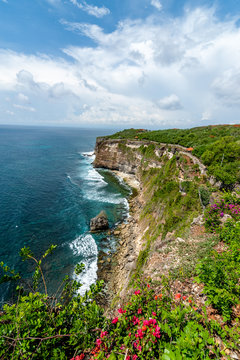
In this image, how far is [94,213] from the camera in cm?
3425

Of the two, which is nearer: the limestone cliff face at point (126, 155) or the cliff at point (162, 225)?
the cliff at point (162, 225)

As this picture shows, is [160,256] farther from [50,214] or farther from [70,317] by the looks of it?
[50,214]

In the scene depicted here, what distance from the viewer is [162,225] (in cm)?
1978

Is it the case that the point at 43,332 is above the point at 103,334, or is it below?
below

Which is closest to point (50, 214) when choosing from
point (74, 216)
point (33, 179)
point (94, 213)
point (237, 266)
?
point (74, 216)

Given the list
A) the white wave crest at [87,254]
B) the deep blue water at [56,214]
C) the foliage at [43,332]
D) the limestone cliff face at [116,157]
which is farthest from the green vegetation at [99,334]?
the limestone cliff face at [116,157]

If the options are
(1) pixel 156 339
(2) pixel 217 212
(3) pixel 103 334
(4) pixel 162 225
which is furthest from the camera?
(4) pixel 162 225

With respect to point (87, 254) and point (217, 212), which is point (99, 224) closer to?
point (87, 254)

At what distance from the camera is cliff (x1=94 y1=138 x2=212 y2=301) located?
11.5m

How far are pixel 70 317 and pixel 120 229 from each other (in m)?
25.3

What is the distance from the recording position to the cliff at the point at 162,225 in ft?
37.7

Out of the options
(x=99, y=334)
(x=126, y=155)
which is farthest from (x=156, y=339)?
(x=126, y=155)

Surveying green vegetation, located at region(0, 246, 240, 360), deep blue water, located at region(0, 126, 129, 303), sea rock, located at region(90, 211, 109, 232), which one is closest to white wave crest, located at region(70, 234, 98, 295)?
deep blue water, located at region(0, 126, 129, 303)

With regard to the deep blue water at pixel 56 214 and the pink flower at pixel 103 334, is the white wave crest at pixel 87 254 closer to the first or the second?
the deep blue water at pixel 56 214
